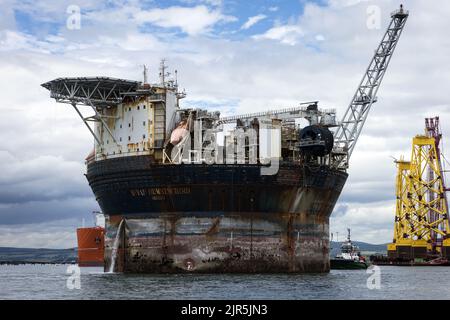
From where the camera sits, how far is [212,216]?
59.1m

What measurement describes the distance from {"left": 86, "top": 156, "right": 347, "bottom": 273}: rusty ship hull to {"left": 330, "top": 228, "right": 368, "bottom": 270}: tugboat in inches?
1332

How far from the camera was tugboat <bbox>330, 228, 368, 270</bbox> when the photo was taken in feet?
314

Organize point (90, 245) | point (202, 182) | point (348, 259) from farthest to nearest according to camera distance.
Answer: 1. point (90, 245)
2. point (348, 259)
3. point (202, 182)

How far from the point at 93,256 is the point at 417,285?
67.6 m

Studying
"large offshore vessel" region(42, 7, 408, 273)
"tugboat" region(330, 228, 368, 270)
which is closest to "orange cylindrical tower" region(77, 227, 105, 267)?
"tugboat" region(330, 228, 368, 270)

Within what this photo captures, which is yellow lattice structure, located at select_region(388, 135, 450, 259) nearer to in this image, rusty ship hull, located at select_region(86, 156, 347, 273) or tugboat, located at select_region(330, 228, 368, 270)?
tugboat, located at select_region(330, 228, 368, 270)

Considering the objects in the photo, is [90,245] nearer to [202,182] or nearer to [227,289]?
[202,182]

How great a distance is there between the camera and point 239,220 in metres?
59.3

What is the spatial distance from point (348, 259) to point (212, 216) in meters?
48.3

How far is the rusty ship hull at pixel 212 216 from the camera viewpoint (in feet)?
193

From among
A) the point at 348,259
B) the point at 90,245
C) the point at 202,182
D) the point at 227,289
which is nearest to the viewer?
the point at 227,289

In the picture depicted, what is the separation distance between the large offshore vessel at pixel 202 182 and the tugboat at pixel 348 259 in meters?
30.1

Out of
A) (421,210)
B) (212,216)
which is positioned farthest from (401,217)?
(212,216)
